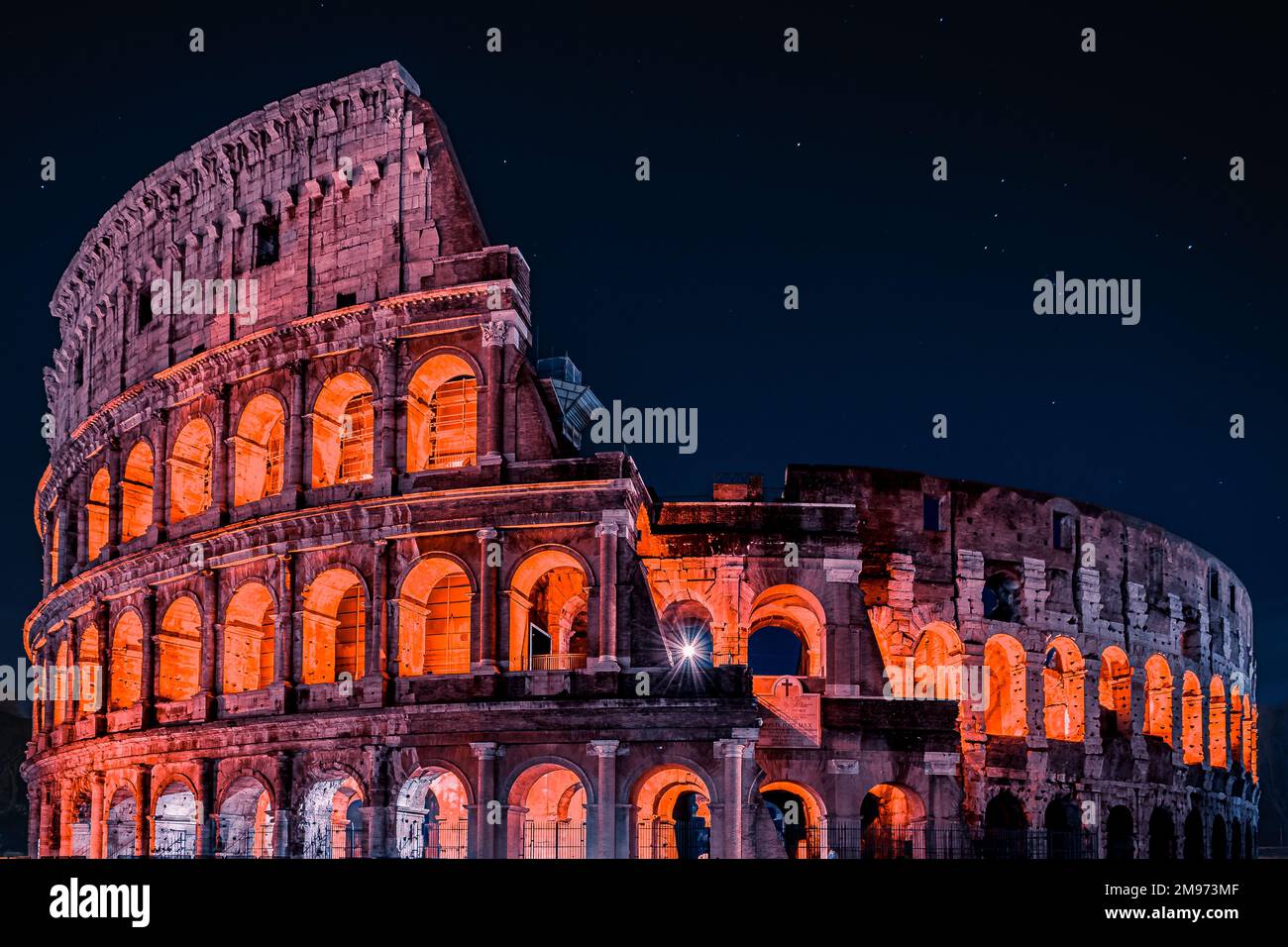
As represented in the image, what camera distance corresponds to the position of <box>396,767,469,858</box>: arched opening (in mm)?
23062

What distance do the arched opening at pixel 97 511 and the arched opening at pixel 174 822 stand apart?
636 centimetres

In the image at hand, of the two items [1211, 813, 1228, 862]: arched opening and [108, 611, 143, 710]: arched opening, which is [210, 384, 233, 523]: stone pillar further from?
[1211, 813, 1228, 862]: arched opening

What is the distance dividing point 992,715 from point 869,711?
7967 mm

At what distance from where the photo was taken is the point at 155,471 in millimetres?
27453

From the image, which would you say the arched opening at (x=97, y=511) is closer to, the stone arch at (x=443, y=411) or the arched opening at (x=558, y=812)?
the stone arch at (x=443, y=411)

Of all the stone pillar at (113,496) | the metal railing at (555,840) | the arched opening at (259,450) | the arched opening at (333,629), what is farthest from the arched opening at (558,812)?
the stone pillar at (113,496)

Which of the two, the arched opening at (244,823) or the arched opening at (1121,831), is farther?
the arched opening at (1121,831)

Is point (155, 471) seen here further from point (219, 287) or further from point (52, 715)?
point (52, 715)

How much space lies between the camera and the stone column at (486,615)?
74.7ft

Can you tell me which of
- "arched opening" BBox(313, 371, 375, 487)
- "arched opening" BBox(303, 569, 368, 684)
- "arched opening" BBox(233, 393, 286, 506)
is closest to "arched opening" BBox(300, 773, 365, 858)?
"arched opening" BBox(303, 569, 368, 684)

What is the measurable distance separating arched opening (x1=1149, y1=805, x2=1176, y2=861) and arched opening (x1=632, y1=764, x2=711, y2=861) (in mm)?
11779

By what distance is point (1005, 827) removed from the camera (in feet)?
97.1
